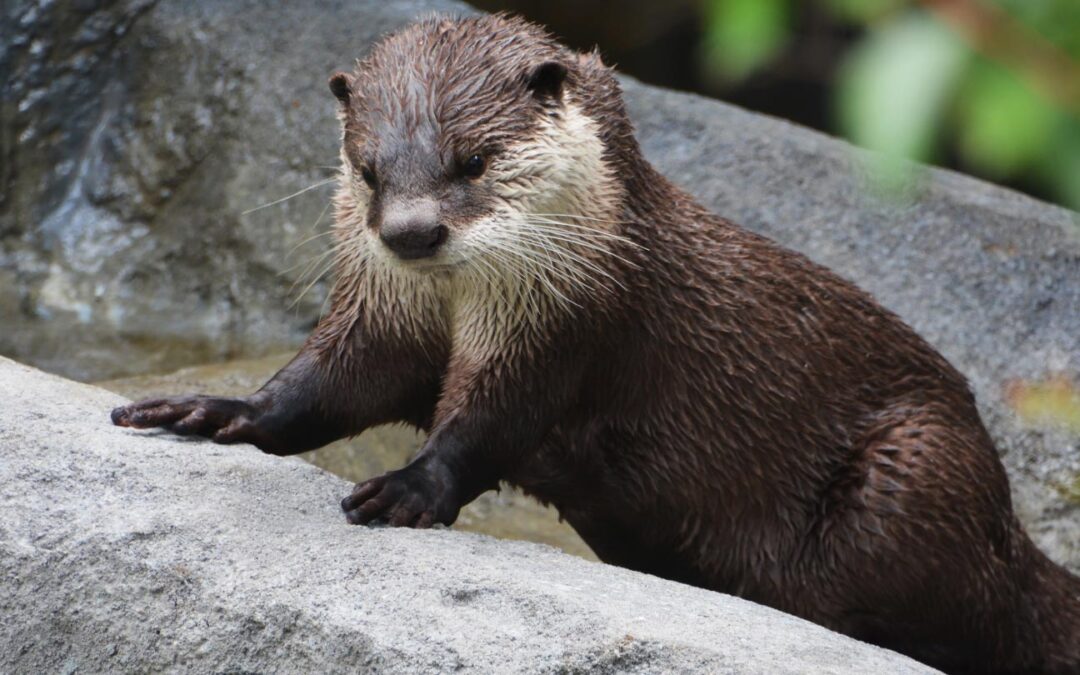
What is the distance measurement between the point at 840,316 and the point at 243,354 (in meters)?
2.38

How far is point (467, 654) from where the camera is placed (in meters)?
2.03

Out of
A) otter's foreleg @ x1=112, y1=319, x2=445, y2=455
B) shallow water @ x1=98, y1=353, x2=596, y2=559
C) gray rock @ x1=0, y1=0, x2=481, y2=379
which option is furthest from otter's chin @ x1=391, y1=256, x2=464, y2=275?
gray rock @ x1=0, y1=0, x2=481, y2=379

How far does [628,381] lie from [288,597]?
44.3 inches

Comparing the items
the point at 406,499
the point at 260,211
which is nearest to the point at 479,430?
the point at 406,499

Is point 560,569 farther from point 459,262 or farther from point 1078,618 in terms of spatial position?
point 1078,618

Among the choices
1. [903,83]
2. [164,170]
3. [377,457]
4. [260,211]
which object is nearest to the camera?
[903,83]

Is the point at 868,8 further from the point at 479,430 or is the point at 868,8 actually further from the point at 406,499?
the point at 479,430

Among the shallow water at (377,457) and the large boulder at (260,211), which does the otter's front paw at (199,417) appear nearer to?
the shallow water at (377,457)

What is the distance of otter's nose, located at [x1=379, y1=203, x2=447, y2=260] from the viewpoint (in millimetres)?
2594

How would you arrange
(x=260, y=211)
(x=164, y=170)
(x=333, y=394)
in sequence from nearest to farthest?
1. (x=333, y=394)
2. (x=260, y=211)
3. (x=164, y=170)

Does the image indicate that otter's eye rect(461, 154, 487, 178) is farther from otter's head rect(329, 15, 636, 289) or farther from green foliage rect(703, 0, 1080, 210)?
green foliage rect(703, 0, 1080, 210)

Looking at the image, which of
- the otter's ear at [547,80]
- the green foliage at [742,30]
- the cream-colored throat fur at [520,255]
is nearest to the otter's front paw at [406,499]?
the cream-colored throat fur at [520,255]

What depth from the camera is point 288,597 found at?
7.11ft

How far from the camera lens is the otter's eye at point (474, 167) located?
2.79 m
